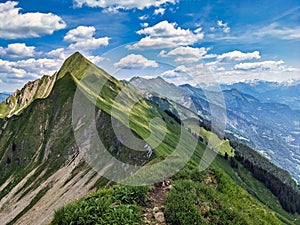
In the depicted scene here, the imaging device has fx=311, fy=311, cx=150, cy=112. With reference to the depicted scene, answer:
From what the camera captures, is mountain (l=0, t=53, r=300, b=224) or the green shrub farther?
the green shrub

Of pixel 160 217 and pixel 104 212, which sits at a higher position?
pixel 104 212

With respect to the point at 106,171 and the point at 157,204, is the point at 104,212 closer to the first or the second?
the point at 157,204

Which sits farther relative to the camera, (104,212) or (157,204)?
(157,204)

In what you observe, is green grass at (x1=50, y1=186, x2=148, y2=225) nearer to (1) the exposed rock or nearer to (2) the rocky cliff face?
(1) the exposed rock

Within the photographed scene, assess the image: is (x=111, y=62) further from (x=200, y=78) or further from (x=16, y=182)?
(x=16, y=182)

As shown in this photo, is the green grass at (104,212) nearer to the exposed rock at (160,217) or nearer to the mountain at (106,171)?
the mountain at (106,171)

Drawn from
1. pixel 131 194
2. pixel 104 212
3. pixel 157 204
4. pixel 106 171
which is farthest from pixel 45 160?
pixel 104 212

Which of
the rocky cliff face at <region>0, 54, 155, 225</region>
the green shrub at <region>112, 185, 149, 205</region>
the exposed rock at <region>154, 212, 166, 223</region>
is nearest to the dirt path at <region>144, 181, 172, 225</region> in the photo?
the exposed rock at <region>154, 212, 166, 223</region>

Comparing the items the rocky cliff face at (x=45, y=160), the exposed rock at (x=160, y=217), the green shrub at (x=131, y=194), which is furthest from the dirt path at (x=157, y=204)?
the rocky cliff face at (x=45, y=160)
